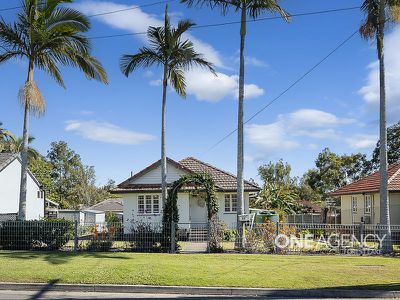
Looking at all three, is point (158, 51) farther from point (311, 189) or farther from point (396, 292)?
point (311, 189)

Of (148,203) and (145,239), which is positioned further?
(148,203)

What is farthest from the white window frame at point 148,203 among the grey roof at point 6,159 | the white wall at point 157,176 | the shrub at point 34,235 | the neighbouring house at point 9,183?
the grey roof at point 6,159

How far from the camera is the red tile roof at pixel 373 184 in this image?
2844 centimetres

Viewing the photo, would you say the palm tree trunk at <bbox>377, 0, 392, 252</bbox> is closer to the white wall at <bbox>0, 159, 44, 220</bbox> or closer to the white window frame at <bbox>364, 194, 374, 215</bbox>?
the white window frame at <bbox>364, 194, 374, 215</bbox>

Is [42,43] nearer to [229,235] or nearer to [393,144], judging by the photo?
[229,235]

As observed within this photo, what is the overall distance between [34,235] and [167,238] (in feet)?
16.8

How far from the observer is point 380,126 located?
19.8 metres

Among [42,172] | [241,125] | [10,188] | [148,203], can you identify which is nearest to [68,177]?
[42,172]

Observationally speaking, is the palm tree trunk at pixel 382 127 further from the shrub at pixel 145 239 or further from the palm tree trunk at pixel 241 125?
the shrub at pixel 145 239

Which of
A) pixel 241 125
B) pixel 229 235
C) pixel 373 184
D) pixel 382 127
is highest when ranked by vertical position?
pixel 241 125

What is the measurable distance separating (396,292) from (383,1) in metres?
13.2

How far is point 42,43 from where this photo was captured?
63.6 feet

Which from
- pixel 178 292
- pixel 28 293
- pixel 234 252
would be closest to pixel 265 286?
pixel 178 292

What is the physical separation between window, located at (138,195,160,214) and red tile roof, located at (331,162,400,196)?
1326cm
